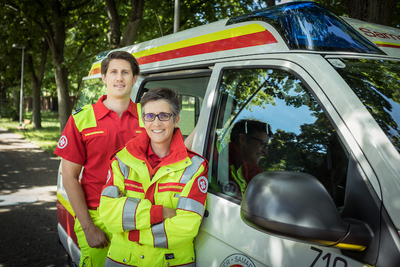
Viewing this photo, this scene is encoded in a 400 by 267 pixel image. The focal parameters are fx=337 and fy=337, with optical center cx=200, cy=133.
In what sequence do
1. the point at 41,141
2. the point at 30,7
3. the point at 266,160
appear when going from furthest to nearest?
1. the point at 41,141
2. the point at 30,7
3. the point at 266,160

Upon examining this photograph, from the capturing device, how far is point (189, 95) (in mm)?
4176

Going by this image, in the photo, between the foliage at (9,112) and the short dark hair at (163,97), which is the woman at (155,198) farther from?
the foliage at (9,112)

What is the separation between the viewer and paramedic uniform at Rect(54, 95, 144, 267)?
233 cm

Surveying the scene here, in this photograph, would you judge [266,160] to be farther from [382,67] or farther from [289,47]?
[382,67]

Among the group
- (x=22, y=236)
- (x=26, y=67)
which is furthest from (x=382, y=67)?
(x=26, y=67)

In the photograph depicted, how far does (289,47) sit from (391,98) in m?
0.51

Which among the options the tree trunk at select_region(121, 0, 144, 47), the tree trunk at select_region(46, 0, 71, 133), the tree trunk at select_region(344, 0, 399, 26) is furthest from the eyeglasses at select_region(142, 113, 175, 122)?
the tree trunk at select_region(46, 0, 71, 133)

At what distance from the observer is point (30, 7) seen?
11.3 meters

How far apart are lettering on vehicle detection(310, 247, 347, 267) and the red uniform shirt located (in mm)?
1495

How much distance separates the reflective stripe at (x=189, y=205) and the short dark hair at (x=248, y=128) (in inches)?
17.4

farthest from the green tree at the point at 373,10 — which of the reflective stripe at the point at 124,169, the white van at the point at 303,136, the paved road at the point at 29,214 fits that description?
the paved road at the point at 29,214

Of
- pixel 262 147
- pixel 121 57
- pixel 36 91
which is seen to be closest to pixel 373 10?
pixel 121 57

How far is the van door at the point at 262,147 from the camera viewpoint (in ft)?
4.54

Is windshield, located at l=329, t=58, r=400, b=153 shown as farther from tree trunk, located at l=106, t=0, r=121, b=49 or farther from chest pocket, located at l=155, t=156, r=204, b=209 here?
tree trunk, located at l=106, t=0, r=121, b=49
